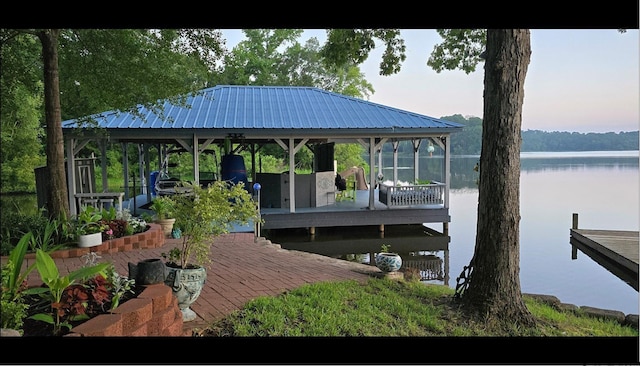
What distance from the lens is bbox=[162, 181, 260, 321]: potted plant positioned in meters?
4.07

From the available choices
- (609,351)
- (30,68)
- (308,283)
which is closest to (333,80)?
(30,68)

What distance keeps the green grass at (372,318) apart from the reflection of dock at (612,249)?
16.5 ft

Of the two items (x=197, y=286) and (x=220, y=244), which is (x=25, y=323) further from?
(x=220, y=244)

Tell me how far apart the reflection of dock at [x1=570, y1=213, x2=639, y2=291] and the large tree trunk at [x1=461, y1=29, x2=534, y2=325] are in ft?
18.1

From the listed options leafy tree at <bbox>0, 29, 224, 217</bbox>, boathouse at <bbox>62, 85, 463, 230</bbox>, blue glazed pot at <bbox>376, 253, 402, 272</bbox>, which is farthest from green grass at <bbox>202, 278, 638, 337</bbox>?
boathouse at <bbox>62, 85, 463, 230</bbox>

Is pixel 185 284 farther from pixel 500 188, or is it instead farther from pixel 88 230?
pixel 88 230

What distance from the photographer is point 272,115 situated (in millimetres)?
13523

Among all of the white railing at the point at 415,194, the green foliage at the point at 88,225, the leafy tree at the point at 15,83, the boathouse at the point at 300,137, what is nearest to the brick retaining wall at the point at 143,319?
the leafy tree at the point at 15,83

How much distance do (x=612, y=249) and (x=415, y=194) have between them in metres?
4.94

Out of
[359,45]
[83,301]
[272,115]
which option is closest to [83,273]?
[83,301]

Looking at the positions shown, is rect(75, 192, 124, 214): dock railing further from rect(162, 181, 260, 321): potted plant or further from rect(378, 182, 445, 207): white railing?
rect(378, 182, 445, 207): white railing

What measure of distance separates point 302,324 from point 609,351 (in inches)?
97.2

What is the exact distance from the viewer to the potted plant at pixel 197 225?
4070mm
